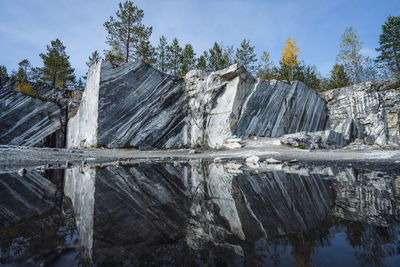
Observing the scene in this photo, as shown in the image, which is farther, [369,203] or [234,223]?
[369,203]

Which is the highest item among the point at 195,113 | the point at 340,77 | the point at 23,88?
the point at 340,77

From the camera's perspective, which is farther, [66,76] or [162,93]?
[66,76]

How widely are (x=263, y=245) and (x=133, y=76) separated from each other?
598 inches

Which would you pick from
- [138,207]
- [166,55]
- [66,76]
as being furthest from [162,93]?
[66,76]

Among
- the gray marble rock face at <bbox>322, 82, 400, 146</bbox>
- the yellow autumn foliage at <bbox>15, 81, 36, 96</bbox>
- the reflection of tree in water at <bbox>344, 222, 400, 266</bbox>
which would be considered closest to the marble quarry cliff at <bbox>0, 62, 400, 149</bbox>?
the gray marble rock face at <bbox>322, 82, 400, 146</bbox>

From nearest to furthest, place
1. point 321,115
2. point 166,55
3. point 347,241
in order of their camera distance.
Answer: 1. point 347,241
2. point 321,115
3. point 166,55

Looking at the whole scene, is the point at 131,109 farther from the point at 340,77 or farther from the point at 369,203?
the point at 340,77

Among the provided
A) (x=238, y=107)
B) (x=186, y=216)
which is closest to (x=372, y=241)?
(x=186, y=216)

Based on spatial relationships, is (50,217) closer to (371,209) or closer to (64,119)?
(371,209)

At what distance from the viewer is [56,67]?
89.6 feet

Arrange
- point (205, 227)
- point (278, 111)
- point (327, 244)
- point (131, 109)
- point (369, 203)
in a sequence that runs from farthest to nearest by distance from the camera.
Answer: point (278, 111), point (131, 109), point (369, 203), point (205, 227), point (327, 244)

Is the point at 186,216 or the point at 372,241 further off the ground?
the point at 372,241

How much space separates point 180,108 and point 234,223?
15.3 metres

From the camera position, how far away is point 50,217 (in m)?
1.68
